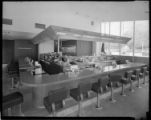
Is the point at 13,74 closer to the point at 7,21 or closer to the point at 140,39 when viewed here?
the point at 7,21

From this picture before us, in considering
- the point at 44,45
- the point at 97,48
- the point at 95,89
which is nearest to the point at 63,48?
the point at 44,45

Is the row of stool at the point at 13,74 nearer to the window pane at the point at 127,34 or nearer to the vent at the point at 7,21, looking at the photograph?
the vent at the point at 7,21

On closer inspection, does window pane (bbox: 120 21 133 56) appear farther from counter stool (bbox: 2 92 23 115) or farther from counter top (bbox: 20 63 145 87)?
counter stool (bbox: 2 92 23 115)

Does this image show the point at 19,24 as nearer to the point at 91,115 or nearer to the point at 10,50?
the point at 10,50

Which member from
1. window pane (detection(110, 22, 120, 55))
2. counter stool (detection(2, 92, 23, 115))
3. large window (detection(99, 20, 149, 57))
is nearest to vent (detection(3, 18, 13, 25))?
counter stool (detection(2, 92, 23, 115))

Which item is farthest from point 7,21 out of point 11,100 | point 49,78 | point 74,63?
point 11,100

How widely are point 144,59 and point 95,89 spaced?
4814mm

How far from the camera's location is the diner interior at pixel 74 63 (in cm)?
217

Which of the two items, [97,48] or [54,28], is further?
[97,48]

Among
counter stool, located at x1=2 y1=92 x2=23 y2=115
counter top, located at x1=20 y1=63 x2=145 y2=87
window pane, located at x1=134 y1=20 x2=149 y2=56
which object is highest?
window pane, located at x1=134 y1=20 x2=149 y2=56

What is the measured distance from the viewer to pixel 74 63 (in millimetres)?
4215

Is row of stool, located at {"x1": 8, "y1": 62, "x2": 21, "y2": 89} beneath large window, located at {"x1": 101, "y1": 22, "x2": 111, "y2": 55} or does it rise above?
beneath

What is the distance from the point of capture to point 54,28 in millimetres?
2123

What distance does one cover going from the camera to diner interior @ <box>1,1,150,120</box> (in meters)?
2.17
